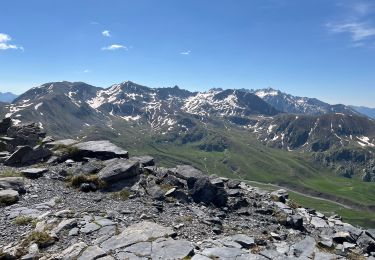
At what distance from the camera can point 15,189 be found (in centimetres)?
2944

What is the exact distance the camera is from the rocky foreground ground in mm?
22078

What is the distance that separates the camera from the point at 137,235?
23.0 meters

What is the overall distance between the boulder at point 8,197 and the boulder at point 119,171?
6604 millimetres

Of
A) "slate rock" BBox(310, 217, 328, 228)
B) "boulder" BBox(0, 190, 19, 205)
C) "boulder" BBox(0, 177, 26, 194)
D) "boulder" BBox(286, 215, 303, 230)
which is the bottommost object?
"slate rock" BBox(310, 217, 328, 228)

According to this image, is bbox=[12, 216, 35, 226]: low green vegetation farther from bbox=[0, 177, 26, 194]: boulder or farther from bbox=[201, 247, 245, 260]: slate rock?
bbox=[201, 247, 245, 260]: slate rock

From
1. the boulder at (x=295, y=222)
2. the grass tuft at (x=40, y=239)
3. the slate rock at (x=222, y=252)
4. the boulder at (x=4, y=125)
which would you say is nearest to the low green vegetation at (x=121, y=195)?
the grass tuft at (x=40, y=239)

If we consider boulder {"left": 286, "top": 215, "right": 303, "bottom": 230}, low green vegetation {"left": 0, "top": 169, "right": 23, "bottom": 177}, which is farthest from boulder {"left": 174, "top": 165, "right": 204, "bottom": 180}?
low green vegetation {"left": 0, "top": 169, "right": 23, "bottom": 177}

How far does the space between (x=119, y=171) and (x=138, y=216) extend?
6898mm

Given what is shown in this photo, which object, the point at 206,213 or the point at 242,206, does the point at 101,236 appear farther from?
the point at 242,206

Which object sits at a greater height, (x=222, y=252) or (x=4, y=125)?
(x=4, y=125)

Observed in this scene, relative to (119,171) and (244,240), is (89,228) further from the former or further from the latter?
(244,240)

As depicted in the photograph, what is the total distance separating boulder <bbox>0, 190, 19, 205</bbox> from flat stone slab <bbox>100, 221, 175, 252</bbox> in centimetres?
954

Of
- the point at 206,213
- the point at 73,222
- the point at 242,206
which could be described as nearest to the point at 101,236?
the point at 73,222

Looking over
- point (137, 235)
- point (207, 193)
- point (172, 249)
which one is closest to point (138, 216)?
point (137, 235)
